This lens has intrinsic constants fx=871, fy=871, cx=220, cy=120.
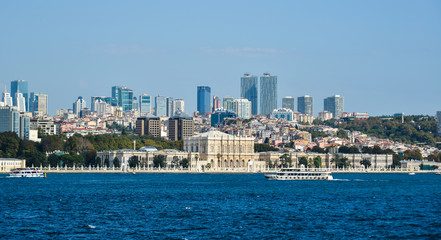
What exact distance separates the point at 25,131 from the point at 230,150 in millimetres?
53433

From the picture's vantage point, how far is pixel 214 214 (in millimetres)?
40688

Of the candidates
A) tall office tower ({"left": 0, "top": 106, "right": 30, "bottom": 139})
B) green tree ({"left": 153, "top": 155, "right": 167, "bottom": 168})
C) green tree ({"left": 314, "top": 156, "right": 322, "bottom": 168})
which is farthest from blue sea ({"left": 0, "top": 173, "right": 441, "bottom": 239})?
tall office tower ({"left": 0, "top": 106, "right": 30, "bottom": 139})

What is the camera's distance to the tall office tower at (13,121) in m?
161

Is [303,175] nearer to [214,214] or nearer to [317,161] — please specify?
[317,161]

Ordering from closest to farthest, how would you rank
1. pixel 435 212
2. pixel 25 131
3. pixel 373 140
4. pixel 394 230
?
pixel 394 230 → pixel 435 212 → pixel 25 131 → pixel 373 140

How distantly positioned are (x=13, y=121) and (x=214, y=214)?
12712 centimetres

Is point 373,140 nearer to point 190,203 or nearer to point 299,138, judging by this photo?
point 299,138

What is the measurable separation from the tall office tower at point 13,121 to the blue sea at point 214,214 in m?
106

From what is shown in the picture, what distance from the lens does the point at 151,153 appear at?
11669 centimetres

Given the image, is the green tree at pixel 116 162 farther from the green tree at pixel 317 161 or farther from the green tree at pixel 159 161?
the green tree at pixel 317 161

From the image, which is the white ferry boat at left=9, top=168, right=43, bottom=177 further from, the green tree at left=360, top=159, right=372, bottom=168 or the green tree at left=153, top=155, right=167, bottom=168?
the green tree at left=360, top=159, right=372, bottom=168

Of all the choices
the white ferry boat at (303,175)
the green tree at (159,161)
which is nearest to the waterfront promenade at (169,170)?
the green tree at (159,161)

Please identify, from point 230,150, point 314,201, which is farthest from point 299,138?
point 314,201

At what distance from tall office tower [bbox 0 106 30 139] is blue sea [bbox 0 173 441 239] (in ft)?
347
